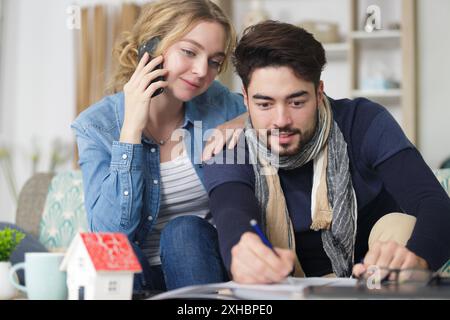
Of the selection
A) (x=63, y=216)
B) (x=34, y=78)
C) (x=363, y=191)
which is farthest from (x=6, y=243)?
(x=34, y=78)

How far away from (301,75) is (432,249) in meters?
0.46

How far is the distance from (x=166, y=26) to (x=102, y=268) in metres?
0.94

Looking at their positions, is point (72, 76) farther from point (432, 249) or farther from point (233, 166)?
point (432, 249)

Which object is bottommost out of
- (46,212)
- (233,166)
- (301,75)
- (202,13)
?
(46,212)

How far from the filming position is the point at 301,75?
1.53m

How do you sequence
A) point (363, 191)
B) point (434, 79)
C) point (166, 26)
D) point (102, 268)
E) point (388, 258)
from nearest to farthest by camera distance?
1. point (102, 268)
2. point (388, 258)
3. point (363, 191)
4. point (166, 26)
5. point (434, 79)

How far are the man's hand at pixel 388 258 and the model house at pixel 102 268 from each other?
Result: 0.37m

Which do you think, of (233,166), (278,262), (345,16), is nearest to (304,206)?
(233,166)

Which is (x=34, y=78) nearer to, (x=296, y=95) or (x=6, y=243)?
(x=6, y=243)

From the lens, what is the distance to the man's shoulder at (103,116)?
180 centimetres

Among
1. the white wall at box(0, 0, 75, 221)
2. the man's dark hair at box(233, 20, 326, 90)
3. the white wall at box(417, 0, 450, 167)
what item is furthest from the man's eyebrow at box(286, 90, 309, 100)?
the white wall at box(0, 0, 75, 221)

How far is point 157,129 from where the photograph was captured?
1891mm

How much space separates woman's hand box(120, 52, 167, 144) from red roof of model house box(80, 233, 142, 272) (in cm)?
56

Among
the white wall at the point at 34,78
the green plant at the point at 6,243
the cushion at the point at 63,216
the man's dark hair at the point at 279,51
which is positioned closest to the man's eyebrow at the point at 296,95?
the man's dark hair at the point at 279,51
